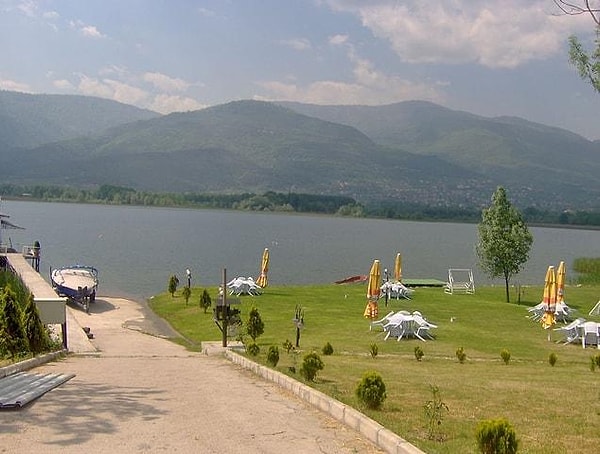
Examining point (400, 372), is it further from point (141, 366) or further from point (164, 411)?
point (164, 411)

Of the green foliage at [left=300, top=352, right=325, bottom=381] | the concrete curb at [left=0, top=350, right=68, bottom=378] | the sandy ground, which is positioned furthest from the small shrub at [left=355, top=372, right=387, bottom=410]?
the concrete curb at [left=0, top=350, right=68, bottom=378]

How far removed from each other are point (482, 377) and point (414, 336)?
9.50m

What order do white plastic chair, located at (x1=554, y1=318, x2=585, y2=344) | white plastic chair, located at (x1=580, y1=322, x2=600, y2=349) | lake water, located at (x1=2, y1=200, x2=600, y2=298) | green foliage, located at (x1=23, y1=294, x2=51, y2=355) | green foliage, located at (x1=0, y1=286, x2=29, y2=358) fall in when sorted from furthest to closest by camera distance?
lake water, located at (x1=2, y1=200, x2=600, y2=298)
white plastic chair, located at (x1=554, y1=318, x2=585, y2=344)
white plastic chair, located at (x1=580, y1=322, x2=600, y2=349)
green foliage, located at (x1=23, y1=294, x2=51, y2=355)
green foliage, located at (x1=0, y1=286, x2=29, y2=358)

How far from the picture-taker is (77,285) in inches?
1412

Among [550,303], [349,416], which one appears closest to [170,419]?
[349,416]

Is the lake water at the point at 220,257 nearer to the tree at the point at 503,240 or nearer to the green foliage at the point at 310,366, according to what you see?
the tree at the point at 503,240

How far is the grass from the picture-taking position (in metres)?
8.04

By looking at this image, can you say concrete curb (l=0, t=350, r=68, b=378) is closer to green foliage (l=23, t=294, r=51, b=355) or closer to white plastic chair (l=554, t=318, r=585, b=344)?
green foliage (l=23, t=294, r=51, b=355)

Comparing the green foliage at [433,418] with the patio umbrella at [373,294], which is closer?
the green foliage at [433,418]

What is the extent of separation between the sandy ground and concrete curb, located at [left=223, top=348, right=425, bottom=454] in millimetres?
87

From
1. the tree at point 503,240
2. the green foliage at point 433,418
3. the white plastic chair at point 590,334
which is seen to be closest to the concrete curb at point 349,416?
the green foliage at point 433,418

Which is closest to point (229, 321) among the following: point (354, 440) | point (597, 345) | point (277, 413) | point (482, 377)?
point (482, 377)

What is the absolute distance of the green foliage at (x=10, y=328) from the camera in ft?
44.7

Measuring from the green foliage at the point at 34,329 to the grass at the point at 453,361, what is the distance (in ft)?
15.3
